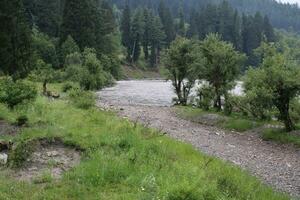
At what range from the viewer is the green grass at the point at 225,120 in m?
33.9

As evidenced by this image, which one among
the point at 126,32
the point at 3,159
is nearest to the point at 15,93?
the point at 3,159

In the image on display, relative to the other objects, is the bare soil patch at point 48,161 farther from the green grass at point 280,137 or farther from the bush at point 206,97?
the bush at point 206,97

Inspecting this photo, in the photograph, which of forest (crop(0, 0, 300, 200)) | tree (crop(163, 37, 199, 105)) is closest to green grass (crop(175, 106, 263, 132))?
forest (crop(0, 0, 300, 200))

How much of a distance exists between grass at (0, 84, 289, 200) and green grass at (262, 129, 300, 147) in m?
11.6

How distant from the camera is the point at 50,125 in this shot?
61.2 feet

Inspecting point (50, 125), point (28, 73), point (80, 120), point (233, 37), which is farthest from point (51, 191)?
point (233, 37)

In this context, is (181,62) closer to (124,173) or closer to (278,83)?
(278,83)

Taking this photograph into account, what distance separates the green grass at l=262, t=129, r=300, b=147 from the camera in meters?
28.3

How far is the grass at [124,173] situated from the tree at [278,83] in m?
12.1

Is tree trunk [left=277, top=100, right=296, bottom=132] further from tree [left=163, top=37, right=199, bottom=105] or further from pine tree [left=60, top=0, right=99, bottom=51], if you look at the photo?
pine tree [left=60, top=0, right=99, bottom=51]

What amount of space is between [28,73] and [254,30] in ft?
395

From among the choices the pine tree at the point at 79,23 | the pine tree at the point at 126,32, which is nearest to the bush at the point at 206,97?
the pine tree at the point at 79,23

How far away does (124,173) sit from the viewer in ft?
41.9

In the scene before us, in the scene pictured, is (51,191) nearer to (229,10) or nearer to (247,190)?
(247,190)
